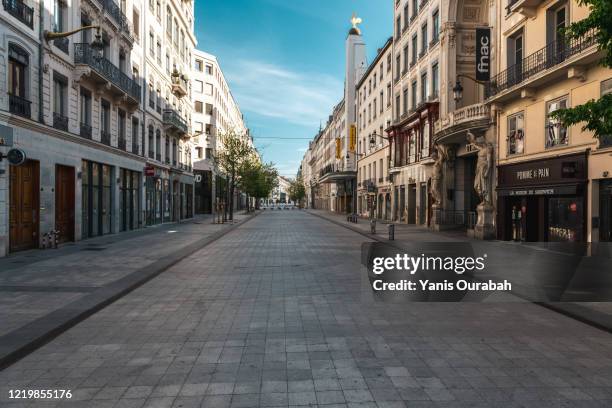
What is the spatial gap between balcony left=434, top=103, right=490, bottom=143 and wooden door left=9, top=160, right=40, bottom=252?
61.5 feet

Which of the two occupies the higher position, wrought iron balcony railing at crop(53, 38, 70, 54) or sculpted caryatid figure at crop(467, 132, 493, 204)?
wrought iron balcony railing at crop(53, 38, 70, 54)

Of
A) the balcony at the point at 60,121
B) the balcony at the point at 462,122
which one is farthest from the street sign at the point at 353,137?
the balcony at the point at 60,121

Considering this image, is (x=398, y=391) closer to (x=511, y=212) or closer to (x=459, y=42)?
(x=511, y=212)

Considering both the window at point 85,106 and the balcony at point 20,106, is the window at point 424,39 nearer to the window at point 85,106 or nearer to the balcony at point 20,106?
the window at point 85,106

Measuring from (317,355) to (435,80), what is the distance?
2640 centimetres

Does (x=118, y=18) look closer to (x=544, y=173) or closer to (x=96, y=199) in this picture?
(x=96, y=199)

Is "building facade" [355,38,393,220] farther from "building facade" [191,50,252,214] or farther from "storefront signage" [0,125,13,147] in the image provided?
"storefront signage" [0,125,13,147]

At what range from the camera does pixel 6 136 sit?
1337 centimetres

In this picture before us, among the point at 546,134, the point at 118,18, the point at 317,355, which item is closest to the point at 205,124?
the point at 118,18

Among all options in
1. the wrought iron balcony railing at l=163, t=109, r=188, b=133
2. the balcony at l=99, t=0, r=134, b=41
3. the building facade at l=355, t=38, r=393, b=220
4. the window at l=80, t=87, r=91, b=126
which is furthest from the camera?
the building facade at l=355, t=38, r=393, b=220

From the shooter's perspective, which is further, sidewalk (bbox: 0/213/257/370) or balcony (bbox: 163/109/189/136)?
balcony (bbox: 163/109/189/136)

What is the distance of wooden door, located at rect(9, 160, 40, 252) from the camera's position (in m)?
14.4

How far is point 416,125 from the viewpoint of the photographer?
31.1 metres

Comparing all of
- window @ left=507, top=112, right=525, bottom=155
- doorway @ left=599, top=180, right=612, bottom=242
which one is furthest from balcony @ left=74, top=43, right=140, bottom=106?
doorway @ left=599, top=180, right=612, bottom=242
